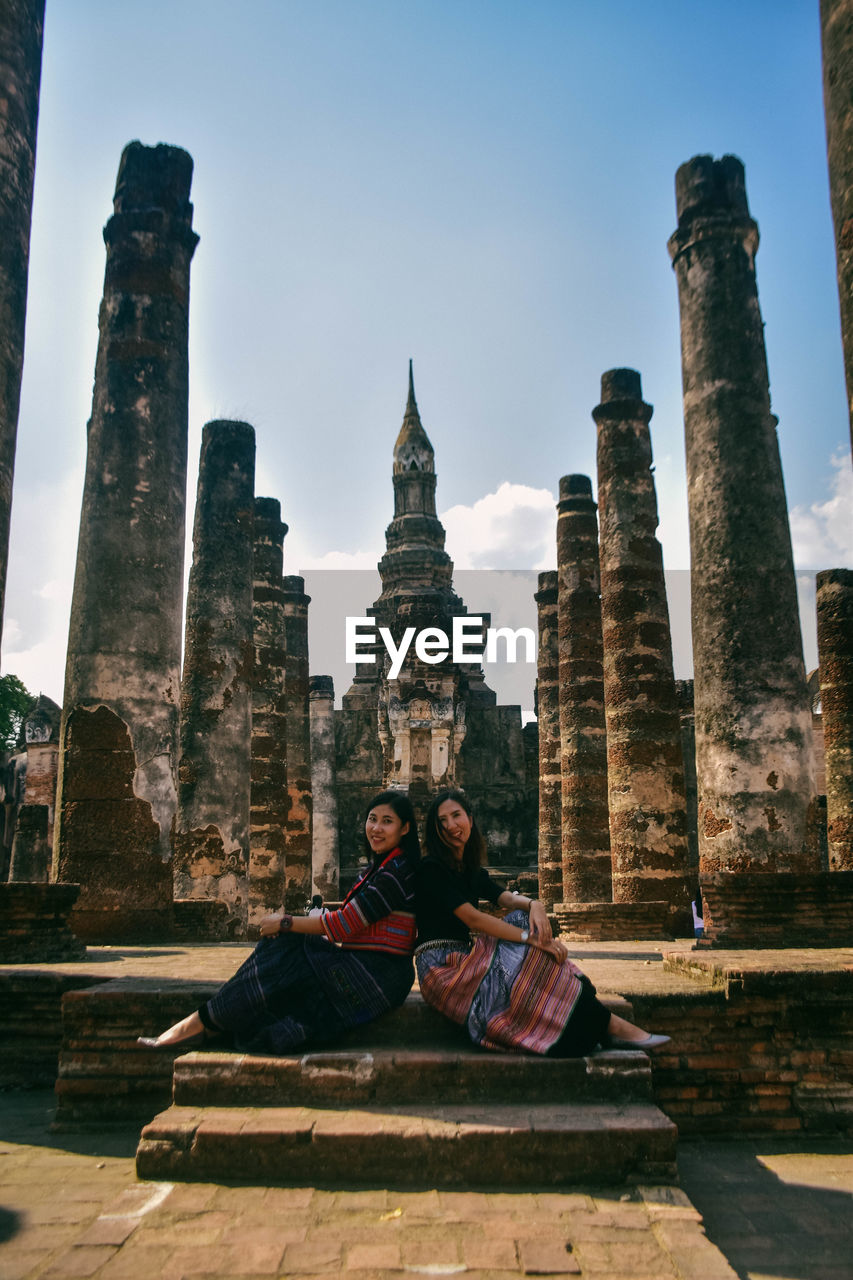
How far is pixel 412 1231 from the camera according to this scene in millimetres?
2719

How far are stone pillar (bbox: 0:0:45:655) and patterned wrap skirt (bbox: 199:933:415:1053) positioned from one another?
2583mm

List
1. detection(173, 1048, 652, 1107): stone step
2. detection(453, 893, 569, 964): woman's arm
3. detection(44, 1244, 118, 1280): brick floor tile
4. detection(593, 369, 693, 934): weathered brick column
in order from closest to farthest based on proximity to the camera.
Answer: detection(44, 1244, 118, 1280): brick floor tile, detection(173, 1048, 652, 1107): stone step, detection(453, 893, 569, 964): woman's arm, detection(593, 369, 693, 934): weathered brick column

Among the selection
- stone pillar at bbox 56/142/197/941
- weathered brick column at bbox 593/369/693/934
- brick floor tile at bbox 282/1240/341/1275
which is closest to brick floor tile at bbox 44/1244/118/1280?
brick floor tile at bbox 282/1240/341/1275

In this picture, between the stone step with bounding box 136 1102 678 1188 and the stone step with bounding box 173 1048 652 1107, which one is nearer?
the stone step with bounding box 136 1102 678 1188

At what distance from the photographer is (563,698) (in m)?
14.9

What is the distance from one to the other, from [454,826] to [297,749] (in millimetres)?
14528

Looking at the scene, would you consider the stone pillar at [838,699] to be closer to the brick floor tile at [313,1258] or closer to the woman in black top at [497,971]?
the woman in black top at [497,971]

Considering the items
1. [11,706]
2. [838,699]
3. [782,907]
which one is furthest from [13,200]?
[11,706]

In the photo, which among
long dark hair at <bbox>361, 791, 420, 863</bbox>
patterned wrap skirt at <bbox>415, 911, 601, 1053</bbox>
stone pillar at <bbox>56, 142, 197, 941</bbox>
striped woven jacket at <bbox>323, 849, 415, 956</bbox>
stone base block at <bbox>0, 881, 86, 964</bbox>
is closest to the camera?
patterned wrap skirt at <bbox>415, 911, 601, 1053</bbox>

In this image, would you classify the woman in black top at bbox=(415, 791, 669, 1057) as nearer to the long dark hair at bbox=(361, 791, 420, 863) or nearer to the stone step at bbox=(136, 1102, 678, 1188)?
the long dark hair at bbox=(361, 791, 420, 863)

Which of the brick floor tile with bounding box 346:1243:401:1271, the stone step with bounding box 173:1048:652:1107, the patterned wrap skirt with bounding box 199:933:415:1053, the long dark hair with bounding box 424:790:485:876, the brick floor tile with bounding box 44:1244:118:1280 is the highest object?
the long dark hair with bounding box 424:790:485:876

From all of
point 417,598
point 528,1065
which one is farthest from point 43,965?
point 417,598

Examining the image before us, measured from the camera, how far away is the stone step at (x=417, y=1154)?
10.1ft

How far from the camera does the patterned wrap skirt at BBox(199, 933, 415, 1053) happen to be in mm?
3733
